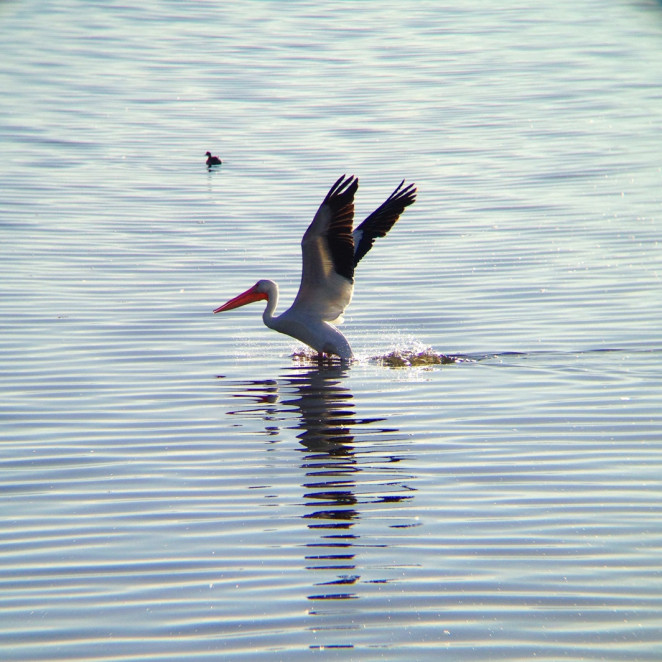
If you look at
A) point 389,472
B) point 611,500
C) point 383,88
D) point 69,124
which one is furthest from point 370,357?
point 383,88

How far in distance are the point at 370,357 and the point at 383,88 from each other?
1868cm

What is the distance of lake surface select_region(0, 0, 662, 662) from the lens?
160 inches

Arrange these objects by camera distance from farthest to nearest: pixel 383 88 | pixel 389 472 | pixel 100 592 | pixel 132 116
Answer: pixel 383 88 → pixel 132 116 → pixel 389 472 → pixel 100 592

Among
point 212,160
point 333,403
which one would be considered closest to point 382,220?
point 333,403

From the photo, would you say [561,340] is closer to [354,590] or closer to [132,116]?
[354,590]

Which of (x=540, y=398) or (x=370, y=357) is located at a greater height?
(x=540, y=398)

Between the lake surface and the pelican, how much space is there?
0.25 meters

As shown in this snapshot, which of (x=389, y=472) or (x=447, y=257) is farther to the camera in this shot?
(x=447, y=257)

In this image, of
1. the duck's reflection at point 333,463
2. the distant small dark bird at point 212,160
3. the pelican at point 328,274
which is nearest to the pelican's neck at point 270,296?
the pelican at point 328,274

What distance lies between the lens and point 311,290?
30.0 ft

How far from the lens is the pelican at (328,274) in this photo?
8516mm

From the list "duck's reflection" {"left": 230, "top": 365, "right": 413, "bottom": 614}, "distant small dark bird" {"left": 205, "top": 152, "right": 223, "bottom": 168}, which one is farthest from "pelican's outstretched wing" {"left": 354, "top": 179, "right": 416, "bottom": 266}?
"distant small dark bird" {"left": 205, "top": 152, "right": 223, "bottom": 168}

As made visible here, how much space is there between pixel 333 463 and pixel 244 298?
403cm

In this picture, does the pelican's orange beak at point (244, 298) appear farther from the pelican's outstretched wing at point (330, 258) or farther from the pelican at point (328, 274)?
the pelican's outstretched wing at point (330, 258)
